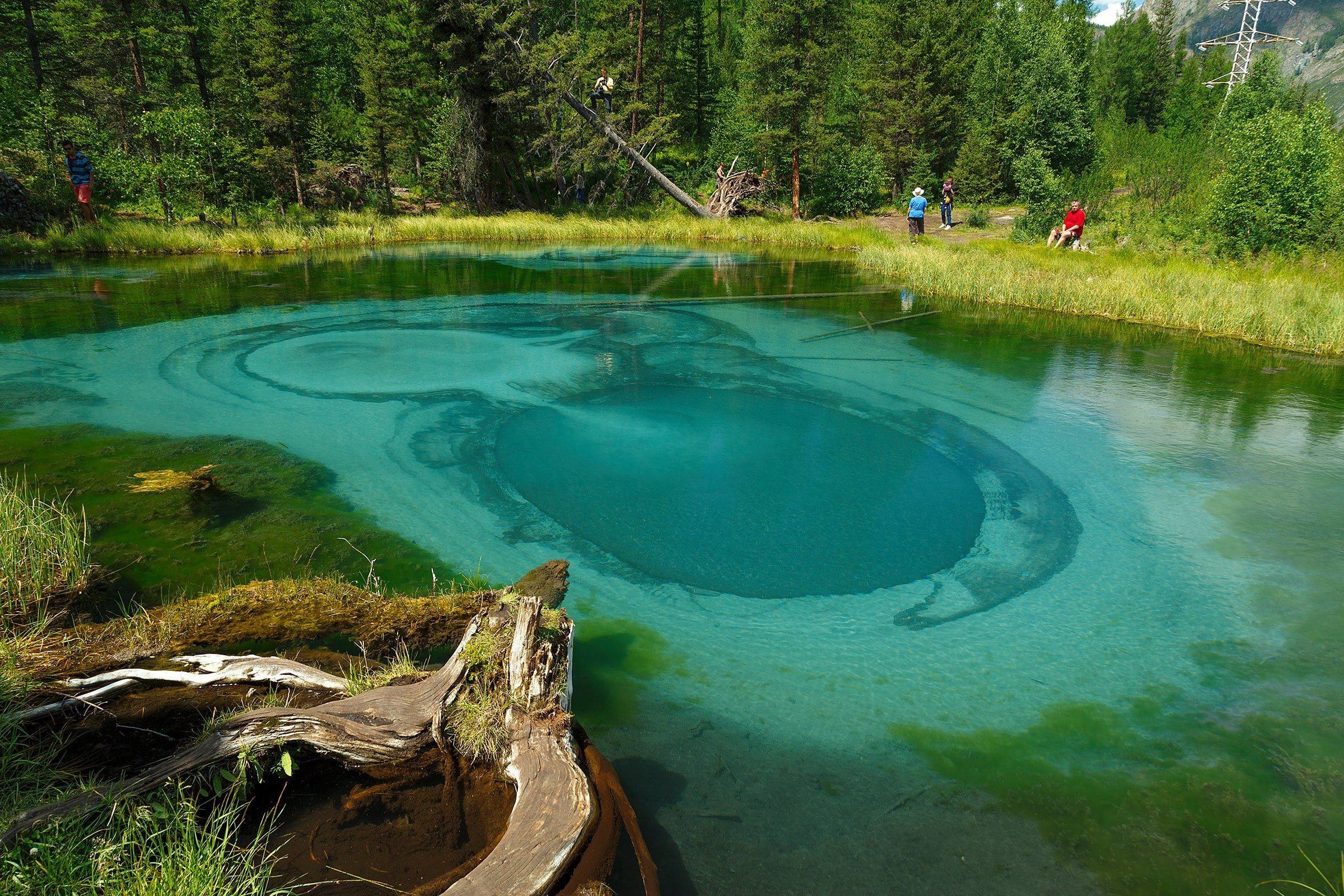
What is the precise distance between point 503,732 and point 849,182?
27.3 metres

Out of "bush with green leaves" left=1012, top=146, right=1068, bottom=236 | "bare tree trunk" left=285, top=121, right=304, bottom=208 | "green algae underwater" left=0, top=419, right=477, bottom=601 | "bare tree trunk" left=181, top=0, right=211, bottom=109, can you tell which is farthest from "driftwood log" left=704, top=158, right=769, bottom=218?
"green algae underwater" left=0, top=419, right=477, bottom=601

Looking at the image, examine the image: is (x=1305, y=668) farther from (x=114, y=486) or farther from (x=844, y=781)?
(x=114, y=486)

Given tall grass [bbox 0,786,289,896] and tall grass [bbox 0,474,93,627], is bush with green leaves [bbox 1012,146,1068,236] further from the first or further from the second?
tall grass [bbox 0,786,289,896]

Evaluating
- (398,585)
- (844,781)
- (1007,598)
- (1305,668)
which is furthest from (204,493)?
(1305,668)

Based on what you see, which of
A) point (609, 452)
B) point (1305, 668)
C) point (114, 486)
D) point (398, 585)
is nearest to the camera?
point (1305, 668)

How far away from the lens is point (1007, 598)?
4.38 m

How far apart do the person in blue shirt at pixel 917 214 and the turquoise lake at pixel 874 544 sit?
884 cm

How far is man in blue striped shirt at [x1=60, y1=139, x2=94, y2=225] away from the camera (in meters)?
16.3

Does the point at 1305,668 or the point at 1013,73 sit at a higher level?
the point at 1013,73

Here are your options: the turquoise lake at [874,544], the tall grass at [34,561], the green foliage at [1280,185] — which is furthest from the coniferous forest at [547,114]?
the tall grass at [34,561]

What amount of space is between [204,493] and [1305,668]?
6.51 meters

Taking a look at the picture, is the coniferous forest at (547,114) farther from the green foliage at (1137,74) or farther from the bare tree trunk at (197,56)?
the green foliage at (1137,74)

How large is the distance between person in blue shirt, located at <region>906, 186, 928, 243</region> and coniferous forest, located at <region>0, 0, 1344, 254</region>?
2.47 m

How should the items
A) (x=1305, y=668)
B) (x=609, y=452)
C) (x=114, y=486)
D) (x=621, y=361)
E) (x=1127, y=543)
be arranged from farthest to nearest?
(x=621, y=361), (x=609, y=452), (x=114, y=486), (x=1127, y=543), (x=1305, y=668)
